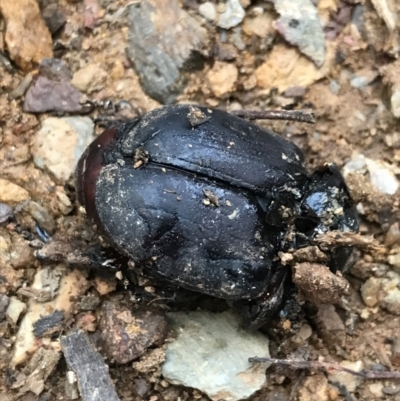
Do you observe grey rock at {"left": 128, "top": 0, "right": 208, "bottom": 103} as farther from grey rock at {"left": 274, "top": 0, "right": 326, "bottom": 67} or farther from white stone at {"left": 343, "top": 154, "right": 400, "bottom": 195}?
white stone at {"left": 343, "top": 154, "right": 400, "bottom": 195}

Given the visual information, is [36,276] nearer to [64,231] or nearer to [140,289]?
[64,231]

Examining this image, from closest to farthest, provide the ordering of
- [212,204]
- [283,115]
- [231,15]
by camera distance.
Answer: [212,204] < [283,115] < [231,15]

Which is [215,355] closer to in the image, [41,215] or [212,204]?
[212,204]

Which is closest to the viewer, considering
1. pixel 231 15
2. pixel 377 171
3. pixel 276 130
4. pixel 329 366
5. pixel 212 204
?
pixel 212 204

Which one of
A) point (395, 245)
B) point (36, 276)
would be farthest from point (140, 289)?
point (395, 245)

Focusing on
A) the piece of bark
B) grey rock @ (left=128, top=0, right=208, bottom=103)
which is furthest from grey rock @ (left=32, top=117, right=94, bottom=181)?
the piece of bark

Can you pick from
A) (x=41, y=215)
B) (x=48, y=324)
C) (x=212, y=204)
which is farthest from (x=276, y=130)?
(x=48, y=324)
